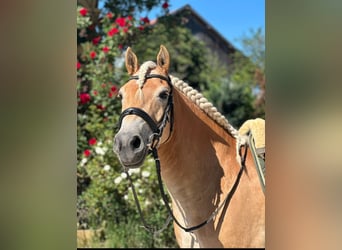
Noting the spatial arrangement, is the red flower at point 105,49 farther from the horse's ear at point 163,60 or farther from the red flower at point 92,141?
the horse's ear at point 163,60

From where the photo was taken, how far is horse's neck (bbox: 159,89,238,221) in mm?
2068

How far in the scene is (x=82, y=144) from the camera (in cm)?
416

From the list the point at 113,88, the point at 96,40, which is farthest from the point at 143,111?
the point at 96,40

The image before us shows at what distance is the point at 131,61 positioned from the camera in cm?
201

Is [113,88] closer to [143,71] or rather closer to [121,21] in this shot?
[121,21]

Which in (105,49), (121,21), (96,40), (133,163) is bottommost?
(133,163)

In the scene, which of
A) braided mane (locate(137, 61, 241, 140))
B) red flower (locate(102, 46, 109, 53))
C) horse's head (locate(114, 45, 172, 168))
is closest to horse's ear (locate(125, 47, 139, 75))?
horse's head (locate(114, 45, 172, 168))

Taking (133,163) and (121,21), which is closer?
(133,163)

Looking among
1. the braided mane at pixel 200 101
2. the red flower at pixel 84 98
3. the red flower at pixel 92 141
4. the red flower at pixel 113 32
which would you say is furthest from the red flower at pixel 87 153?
the braided mane at pixel 200 101

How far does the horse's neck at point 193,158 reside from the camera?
2.07 m

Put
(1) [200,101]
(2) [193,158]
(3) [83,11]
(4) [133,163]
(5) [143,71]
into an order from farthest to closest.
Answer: (3) [83,11]
(1) [200,101]
(2) [193,158]
(5) [143,71]
(4) [133,163]

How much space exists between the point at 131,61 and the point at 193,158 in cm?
54

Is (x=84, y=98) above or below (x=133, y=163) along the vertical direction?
above
